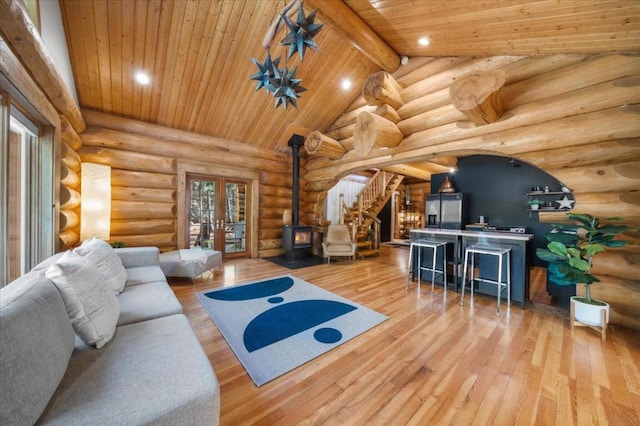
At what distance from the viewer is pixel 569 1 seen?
2.37 metres

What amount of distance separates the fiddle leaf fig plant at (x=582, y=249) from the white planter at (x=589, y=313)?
0.09 metres

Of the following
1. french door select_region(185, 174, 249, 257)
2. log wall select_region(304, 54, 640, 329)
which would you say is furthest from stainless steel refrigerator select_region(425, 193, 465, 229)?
french door select_region(185, 174, 249, 257)

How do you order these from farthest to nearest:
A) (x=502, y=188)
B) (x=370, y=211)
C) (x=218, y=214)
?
(x=370, y=211)
(x=502, y=188)
(x=218, y=214)

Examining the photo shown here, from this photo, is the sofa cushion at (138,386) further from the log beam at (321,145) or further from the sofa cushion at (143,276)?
the log beam at (321,145)

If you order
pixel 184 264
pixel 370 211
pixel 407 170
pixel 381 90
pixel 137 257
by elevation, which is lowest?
pixel 184 264

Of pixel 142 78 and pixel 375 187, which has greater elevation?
pixel 142 78

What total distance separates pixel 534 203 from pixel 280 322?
277 inches

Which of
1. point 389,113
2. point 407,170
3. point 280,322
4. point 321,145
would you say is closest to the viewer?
point 280,322

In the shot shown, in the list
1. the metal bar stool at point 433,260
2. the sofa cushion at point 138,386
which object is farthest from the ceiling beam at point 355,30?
the sofa cushion at point 138,386

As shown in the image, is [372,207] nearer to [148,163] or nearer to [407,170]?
[407,170]

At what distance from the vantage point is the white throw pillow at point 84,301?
144 cm

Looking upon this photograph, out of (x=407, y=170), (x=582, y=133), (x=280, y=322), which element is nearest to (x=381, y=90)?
(x=582, y=133)

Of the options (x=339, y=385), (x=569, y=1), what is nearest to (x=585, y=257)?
(x=569, y=1)

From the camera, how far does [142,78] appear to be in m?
4.19
